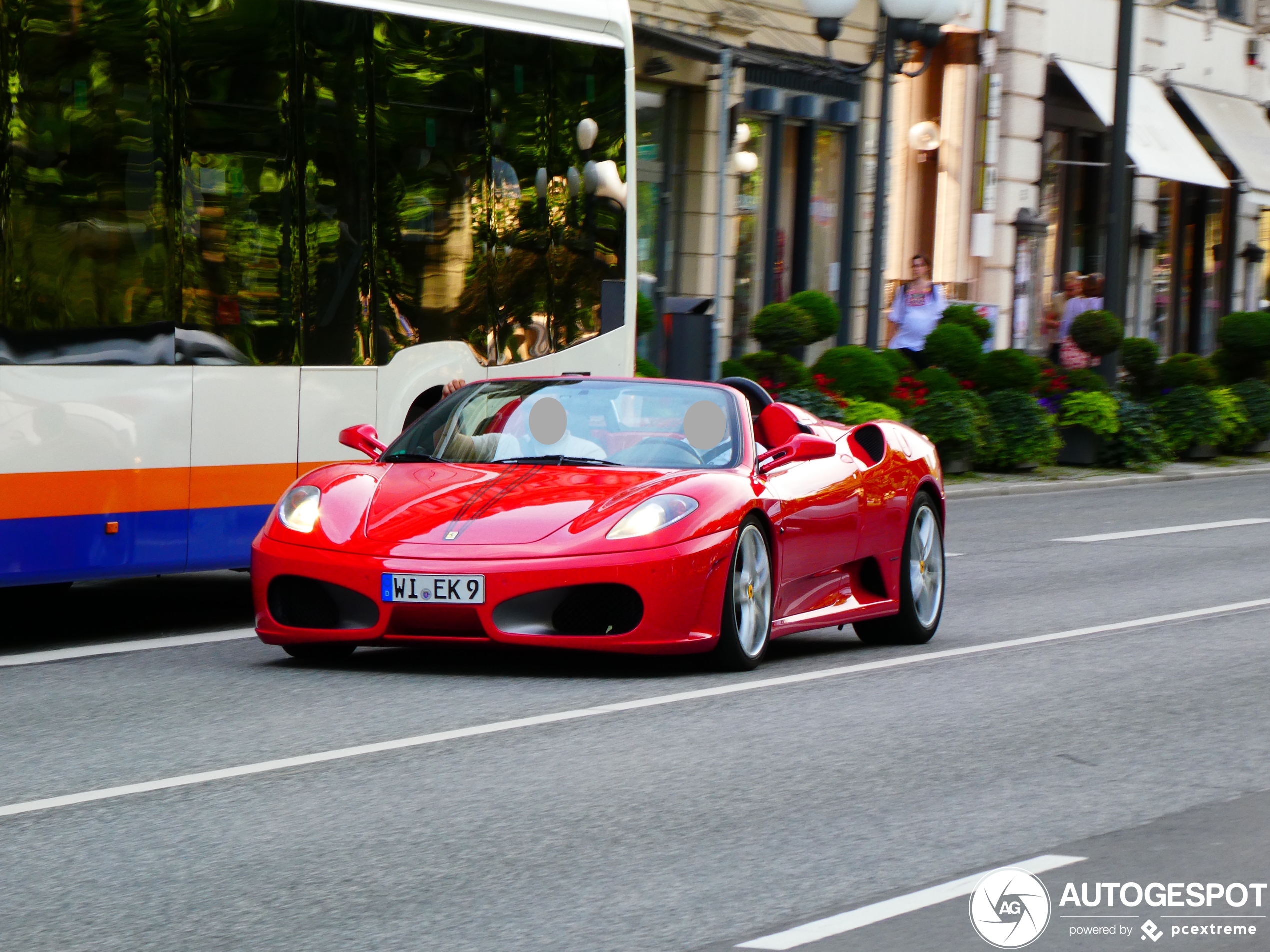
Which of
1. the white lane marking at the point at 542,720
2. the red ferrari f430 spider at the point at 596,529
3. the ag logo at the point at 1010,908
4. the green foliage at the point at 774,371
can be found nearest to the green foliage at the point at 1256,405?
the green foliage at the point at 774,371

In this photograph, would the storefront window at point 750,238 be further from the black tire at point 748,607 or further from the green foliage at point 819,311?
the black tire at point 748,607

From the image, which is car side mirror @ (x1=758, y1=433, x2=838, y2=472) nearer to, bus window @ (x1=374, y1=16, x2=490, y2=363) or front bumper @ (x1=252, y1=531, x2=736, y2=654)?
front bumper @ (x1=252, y1=531, x2=736, y2=654)

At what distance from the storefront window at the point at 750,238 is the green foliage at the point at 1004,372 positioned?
3944 mm

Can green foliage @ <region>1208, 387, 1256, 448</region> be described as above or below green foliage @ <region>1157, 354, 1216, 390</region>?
below

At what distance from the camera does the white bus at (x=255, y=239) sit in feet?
29.1

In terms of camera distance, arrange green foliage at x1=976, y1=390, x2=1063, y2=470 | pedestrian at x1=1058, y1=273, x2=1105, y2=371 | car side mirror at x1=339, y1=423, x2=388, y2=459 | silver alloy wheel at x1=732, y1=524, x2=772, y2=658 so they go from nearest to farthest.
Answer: silver alloy wheel at x1=732, y1=524, x2=772, y2=658 < car side mirror at x1=339, y1=423, x2=388, y2=459 < green foliage at x1=976, y1=390, x2=1063, y2=470 < pedestrian at x1=1058, y1=273, x2=1105, y2=371

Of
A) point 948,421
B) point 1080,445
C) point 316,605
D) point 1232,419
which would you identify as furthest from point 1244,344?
point 316,605

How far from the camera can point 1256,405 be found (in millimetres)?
26906

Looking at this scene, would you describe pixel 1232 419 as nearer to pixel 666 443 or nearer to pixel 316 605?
pixel 666 443

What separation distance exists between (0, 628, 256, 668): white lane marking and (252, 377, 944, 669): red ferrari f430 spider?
3.13ft

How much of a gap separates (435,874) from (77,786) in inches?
59.5

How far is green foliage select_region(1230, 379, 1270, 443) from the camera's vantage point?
26.8m

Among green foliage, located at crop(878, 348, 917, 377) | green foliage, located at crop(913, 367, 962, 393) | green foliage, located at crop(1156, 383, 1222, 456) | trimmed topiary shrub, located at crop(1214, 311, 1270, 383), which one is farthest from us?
trimmed topiary shrub, located at crop(1214, 311, 1270, 383)

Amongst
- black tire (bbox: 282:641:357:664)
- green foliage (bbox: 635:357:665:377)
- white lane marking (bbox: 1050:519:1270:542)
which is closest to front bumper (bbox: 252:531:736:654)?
black tire (bbox: 282:641:357:664)
